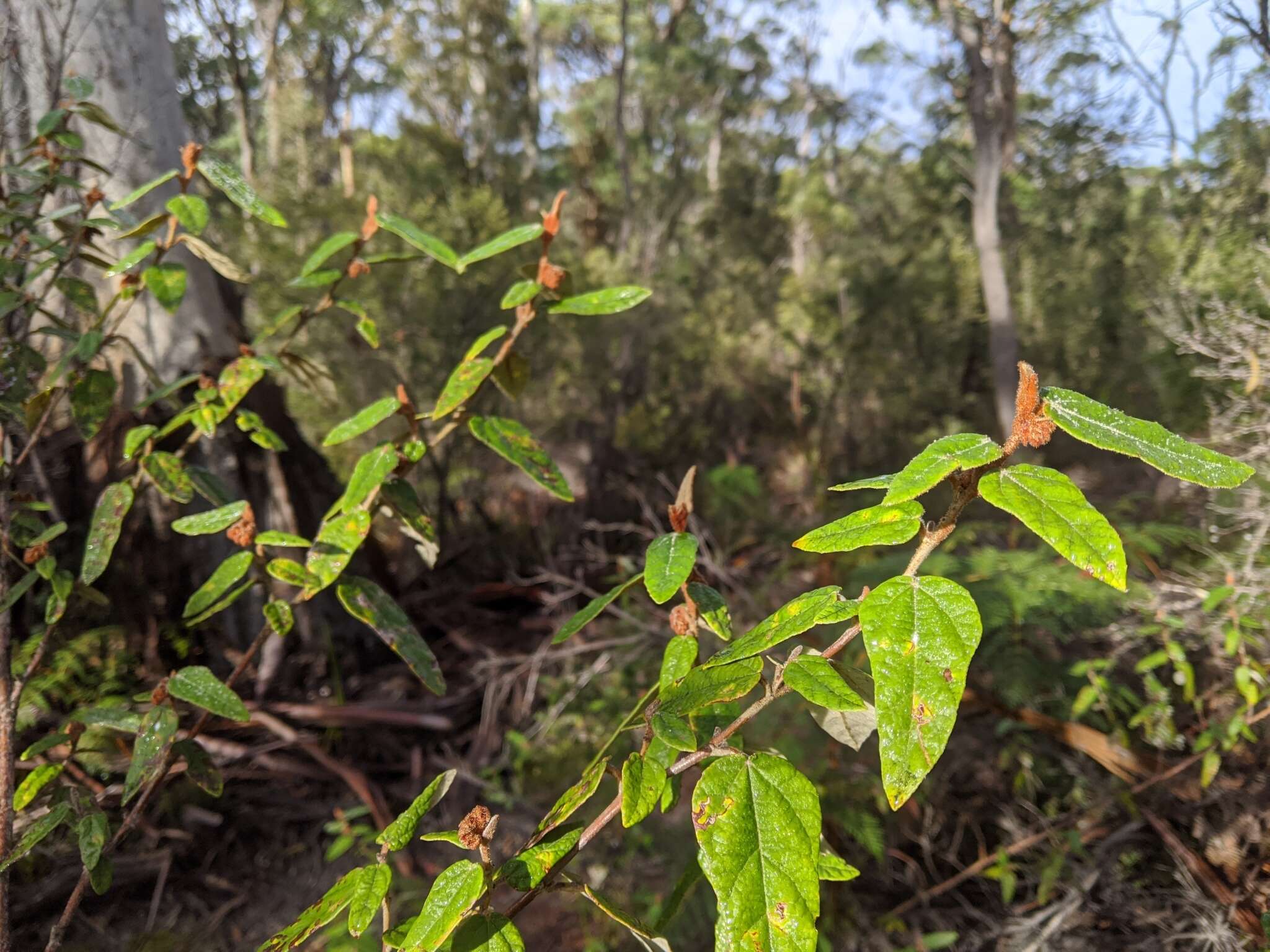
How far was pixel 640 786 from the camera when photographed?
18.0 inches

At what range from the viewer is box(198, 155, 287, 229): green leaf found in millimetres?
766

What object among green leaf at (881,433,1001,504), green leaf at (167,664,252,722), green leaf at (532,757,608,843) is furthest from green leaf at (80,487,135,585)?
green leaf at (881,433,1001,504)

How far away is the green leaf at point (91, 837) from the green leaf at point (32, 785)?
0.24 ft

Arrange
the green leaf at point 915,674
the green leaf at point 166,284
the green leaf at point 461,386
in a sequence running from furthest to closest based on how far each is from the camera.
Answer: the green leaf at point 166,284 → the green leaf at point 461,386 → the green leaf at point 915,674

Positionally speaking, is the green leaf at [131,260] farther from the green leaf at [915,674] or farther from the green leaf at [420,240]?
the green leaf at [915,674]

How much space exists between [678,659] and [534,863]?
18 cm

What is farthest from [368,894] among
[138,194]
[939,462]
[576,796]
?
[138,194]

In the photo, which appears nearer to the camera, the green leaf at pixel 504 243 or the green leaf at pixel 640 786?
the green leaf at pixel 640 786

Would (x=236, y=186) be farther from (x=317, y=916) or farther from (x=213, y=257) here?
(x=317, y=916)

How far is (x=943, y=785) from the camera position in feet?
5.96

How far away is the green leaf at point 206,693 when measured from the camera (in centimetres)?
66

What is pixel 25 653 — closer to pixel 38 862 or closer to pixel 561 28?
pixel 38 862

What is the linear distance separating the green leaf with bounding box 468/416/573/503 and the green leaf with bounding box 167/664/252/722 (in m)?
0.34

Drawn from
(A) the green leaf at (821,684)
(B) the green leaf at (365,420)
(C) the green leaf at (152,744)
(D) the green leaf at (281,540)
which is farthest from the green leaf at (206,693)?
(A) the green leaf at (821,684)
